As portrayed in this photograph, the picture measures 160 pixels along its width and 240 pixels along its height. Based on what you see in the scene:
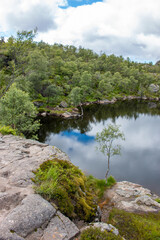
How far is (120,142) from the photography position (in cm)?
4659

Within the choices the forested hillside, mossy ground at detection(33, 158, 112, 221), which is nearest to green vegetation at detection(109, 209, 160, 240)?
mossy ground at detection(33, 158, 112, 221)

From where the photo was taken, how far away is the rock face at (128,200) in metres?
18.8

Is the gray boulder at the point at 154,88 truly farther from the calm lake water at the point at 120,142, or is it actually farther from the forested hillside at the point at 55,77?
the calm lake water at the point at 120,142

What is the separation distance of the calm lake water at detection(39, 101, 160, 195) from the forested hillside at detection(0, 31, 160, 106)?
1881 cm

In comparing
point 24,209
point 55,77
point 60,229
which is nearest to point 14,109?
point 24,209

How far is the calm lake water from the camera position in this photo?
3174 centimetres

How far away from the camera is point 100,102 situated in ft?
352

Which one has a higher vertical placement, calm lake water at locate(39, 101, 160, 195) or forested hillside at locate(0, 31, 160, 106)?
forested hillside at locate(0, 31, 160, 106)

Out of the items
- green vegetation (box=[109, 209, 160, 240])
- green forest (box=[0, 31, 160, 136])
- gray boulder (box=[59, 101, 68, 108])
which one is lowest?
green vegetation (box=[109, 209, 160, 240])

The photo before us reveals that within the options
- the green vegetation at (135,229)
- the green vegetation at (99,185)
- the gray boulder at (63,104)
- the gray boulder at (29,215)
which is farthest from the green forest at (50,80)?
the green vegetation at (135,229)

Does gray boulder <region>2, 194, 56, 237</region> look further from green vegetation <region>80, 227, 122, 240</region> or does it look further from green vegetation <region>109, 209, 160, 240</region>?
green vegetation <region>109, 209, 160, 240</region>

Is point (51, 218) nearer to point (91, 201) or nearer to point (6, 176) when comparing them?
point (91, 201)

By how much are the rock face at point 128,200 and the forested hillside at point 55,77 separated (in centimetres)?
2220

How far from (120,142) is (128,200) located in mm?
26340
